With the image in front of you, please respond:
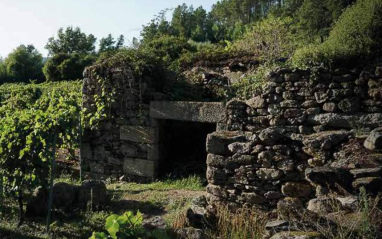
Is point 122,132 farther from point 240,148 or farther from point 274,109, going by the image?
point 240,148

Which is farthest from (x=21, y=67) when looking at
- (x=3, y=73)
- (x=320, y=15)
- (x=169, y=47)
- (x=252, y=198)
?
(x=252, y=198)

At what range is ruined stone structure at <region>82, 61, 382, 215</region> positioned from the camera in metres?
4.22

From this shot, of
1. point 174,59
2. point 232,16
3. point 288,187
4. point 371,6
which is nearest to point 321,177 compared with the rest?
point 288,187

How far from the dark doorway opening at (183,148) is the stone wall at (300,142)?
1.98 m

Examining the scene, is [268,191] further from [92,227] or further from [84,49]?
[84,49]

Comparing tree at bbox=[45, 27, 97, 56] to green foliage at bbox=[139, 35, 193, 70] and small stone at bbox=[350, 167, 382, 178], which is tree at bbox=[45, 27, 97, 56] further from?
small stone at bbox=[350, 167, 382, 178]

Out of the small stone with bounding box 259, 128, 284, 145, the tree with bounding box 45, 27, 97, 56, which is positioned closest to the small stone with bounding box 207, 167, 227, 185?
the small stone with bounding box 259, 128, 284, 145

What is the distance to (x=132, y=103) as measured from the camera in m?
8.34

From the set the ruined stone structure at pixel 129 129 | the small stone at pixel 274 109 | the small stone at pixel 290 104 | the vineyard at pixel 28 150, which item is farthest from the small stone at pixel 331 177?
the ruined stone structure at pixel 129 129

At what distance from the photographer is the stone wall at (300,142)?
162 inches

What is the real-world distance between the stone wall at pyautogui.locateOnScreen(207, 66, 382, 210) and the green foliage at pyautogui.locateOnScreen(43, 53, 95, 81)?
46.9 ft

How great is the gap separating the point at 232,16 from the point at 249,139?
3842cm

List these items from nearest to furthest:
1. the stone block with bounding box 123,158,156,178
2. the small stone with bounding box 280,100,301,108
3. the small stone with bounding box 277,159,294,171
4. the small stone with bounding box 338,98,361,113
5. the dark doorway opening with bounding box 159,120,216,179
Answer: the small stone with bounding box 277,159,294,171 < the small stone with bounding box 338,98,361,113 < the small stone with bounding box 280,100,301,108 < the stone block with bounding box 123,158,156,178 < the dark doorway opening with bounding box 159,120,216,179

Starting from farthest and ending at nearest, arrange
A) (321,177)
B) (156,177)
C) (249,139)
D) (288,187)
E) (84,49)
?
(84,49) < (156,177) < (249,139) < (288,187) < (321,177)
